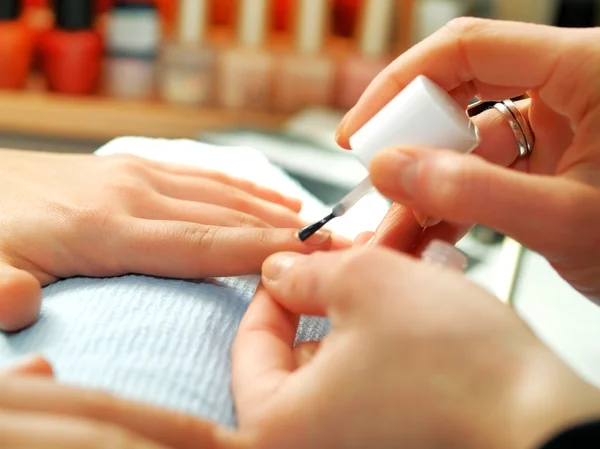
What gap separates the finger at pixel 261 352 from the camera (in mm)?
350

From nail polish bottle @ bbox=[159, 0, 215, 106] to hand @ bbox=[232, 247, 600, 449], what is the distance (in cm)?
110

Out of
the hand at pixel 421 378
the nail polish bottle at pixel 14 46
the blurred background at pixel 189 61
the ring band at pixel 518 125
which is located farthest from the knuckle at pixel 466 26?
the nail polish bottle at pixel 14 46

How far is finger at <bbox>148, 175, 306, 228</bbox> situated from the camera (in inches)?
23.0

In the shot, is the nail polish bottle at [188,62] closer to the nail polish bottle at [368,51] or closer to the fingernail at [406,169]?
the nail polish bottle at [368,51]

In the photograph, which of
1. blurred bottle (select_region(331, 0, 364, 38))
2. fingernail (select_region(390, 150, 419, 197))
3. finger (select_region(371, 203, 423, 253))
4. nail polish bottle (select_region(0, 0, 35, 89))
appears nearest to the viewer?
fingernail (select_region(390, 150, 419, 197))

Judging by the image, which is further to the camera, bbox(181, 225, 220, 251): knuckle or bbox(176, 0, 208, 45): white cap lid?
bbox(176, 0, 208, 45): white cap lid

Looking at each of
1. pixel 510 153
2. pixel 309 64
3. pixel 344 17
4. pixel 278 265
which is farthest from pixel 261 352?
pixel 344 17

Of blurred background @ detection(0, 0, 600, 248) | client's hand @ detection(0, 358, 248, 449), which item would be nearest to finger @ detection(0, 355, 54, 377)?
client's hand @ detection(0, 358, 248, 449)

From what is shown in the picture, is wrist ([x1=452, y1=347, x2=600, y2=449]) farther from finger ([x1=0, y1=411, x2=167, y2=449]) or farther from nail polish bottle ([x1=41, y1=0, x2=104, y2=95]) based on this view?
nail polish bottle ([x1=41, y1=0, x2=104, y2=95])

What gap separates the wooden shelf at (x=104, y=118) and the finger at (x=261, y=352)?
0.96m

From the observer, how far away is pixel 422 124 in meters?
0.40

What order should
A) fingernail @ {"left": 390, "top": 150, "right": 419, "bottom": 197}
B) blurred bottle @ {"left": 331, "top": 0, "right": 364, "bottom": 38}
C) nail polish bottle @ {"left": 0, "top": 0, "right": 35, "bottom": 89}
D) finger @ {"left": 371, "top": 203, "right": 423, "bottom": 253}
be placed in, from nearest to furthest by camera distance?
1. fingernail @ {"left": 390, "top": 150, "right": 419, "bottom": 197}
2. finger @ {"left": 371, "top": 203, "right": 423, "bottom": 253}
3. nail polish bottle @ {"left": 0, "top": 0, "right": 35, "bottom": 89}
4. blurred bottle @ {"left": 331, "top": 0, "right": 364, "bottom": 38}

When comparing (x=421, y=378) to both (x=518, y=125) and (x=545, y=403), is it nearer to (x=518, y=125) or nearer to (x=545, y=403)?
(x=545, y=403)

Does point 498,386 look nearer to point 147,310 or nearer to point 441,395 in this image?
point 441,395
